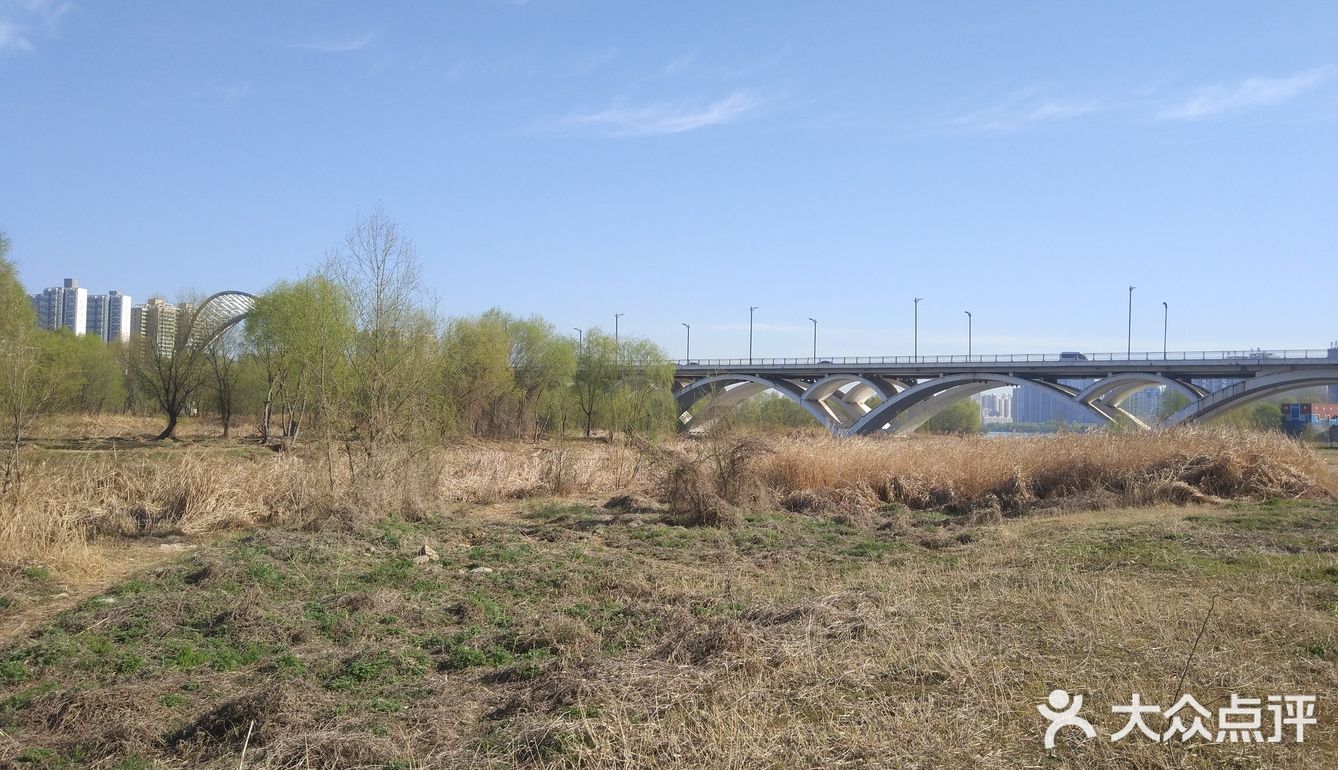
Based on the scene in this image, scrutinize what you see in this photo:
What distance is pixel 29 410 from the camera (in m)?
14.3

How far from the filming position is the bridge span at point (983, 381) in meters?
50.2

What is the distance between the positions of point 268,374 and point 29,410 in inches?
1014

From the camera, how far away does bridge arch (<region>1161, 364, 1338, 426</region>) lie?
48.3 m

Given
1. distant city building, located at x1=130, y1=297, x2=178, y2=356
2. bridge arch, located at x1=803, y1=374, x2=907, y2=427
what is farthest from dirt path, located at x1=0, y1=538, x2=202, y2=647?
bridge arch, located at x1=803, y1=374, x2=907, y2=427

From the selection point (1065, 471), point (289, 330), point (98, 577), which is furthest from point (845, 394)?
point (98, 577)

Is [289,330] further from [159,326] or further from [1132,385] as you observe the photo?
[1132,385]

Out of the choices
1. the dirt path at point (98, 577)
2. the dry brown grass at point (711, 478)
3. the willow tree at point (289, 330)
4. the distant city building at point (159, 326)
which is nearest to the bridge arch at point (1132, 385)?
the dry brown grass at point (711, 478)

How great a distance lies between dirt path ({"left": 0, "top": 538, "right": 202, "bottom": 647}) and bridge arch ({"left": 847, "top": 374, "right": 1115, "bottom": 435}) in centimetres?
5034

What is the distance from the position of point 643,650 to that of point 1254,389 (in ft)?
177

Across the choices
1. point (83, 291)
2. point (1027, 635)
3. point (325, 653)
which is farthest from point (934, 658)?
point (83, 291)

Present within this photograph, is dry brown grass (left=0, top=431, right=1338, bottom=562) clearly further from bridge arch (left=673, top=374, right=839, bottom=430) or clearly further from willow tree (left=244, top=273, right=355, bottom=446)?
bridge arch (left=673, top=374, right=839, bottom=430)

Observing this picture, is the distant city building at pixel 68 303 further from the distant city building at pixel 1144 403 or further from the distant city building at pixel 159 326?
the distant city building at pixel 1144 403

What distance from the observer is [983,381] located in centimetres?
6053

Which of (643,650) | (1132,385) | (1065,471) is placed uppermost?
(1132,385)
